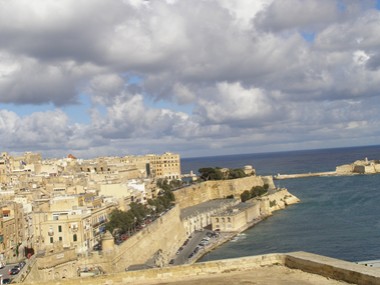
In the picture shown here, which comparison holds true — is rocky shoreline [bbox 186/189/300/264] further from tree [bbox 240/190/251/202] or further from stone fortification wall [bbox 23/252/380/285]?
stone fortification wall [bbox 23/252/380/285]

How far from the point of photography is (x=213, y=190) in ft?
252

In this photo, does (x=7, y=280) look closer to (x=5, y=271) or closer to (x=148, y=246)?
(x=5, y=271)

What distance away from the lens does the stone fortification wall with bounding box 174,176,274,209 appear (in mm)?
67500

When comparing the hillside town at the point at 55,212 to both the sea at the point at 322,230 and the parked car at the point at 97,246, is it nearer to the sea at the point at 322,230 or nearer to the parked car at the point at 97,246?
the parked car at the point at 97,246

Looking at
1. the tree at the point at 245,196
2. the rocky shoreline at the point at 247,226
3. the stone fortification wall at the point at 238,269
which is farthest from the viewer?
the tree at the point at 245,196

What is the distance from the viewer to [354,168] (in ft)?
375

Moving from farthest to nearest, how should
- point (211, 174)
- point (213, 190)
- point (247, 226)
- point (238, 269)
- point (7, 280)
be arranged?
point (211, 174) → point (213, 190) → point (247, 226) → point (7, 280) → point (238, 269)

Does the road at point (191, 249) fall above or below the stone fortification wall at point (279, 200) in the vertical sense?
below


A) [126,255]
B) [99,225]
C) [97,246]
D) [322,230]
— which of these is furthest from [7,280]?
[322,230]

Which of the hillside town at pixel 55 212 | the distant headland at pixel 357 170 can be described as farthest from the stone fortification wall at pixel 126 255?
the distant headland at pixel 357 170

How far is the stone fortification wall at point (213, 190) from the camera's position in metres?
67.5

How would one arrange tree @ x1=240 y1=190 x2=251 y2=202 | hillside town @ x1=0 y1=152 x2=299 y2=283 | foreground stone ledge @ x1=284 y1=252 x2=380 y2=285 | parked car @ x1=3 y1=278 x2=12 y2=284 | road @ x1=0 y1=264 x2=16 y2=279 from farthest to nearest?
tree @ x1=240 y1=190 x2=251 y2=202
hillside town @ x1=0 y1=152 x2=299 y2=283
road @ x1=0 y1=264 x2=16 y2=279
parked car @ x1=3 y1=278 x2=12 y2=284
foreground stone ledge @ x1=284 y1=252 x2=380 y2=285

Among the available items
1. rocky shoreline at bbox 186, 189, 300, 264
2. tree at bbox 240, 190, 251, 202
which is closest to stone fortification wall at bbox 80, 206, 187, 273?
rocky shoreline at bbox 186, 189, 300, 264

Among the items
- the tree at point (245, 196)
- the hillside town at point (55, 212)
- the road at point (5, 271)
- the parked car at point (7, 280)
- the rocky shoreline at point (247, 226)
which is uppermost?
the hillside town at point (55, 212)
